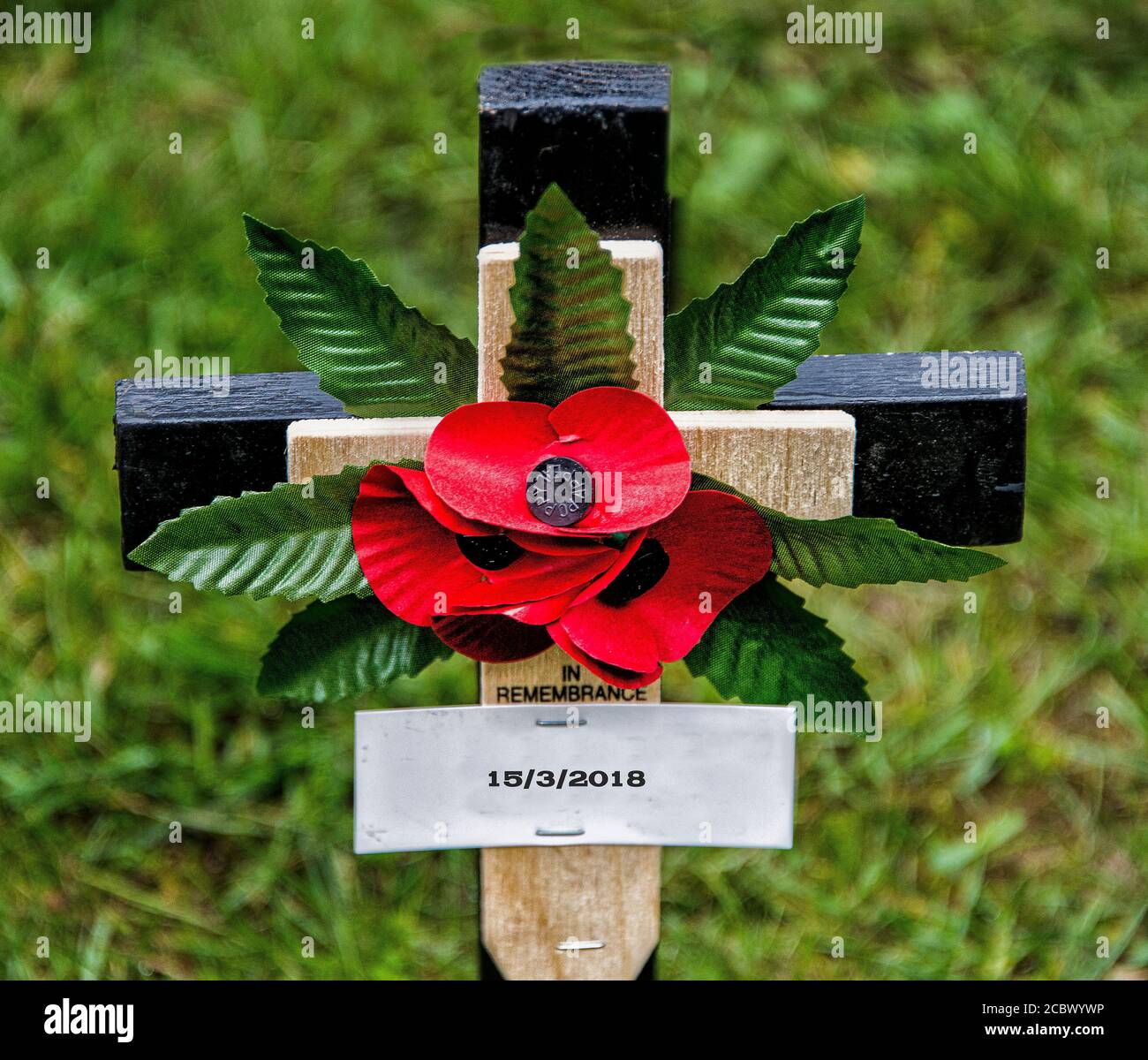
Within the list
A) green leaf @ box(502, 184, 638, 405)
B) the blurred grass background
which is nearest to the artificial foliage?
green leaf @ box(502, 184, 638, 405)

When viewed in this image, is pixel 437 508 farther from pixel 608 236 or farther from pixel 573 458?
pixel 608 236

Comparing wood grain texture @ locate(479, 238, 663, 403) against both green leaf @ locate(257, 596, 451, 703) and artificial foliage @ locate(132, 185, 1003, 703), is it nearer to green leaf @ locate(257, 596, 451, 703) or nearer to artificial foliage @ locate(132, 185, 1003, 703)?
artificial foliage @ locate(132, 185, 1003, 703)

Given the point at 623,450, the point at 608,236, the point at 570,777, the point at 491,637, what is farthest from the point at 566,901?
the point at 608,236

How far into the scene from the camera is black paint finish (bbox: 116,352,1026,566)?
714mm

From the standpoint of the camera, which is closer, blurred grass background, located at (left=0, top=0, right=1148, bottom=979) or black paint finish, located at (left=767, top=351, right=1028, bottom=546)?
black paint finish, located at (left=767, top=351, right=1028, bottom=546)

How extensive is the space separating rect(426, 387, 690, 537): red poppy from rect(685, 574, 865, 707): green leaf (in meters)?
0.10

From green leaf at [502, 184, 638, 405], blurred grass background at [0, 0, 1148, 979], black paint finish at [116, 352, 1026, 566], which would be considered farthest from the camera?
blurred grass background at [0, 0, 1148, 979]

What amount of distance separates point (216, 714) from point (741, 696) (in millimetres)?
842

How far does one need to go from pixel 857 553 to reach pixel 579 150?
0.86ft

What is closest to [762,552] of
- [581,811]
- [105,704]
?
[581,811]

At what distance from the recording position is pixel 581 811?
74 cm

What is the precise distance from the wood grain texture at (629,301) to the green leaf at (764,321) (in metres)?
0.02

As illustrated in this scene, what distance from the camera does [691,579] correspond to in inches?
26.5

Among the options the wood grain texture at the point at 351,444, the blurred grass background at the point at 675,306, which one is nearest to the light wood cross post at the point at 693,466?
the wood grain texture at the point at 351,444
